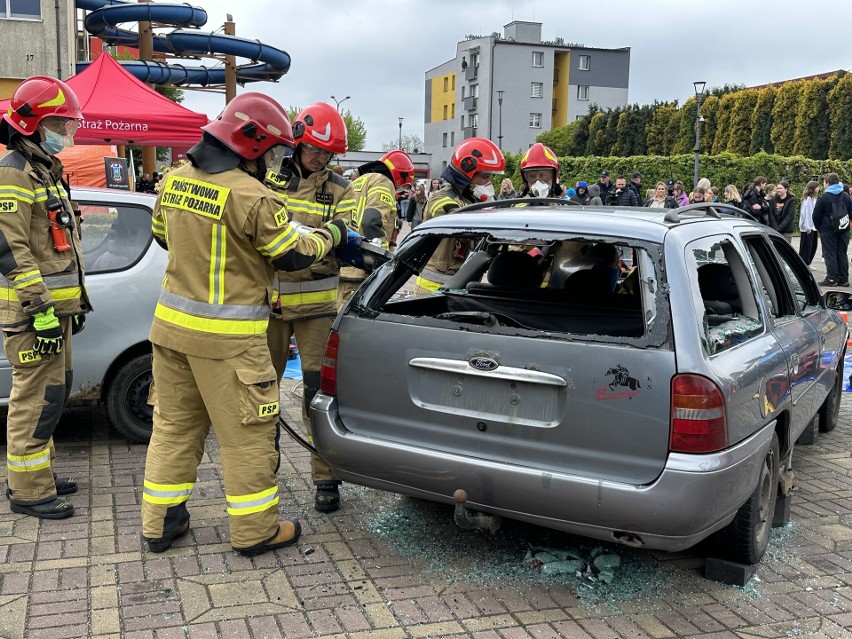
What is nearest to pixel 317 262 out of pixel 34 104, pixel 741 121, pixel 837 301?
pixel 34 104

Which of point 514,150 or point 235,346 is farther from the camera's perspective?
point 514,150

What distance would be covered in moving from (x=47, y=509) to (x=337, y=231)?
204 cm

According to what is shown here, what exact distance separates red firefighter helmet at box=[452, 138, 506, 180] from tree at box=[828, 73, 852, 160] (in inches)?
1526

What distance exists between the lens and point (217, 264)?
11.8ft

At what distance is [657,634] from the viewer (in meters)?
3.25

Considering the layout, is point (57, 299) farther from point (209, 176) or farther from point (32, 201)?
point (209, 176)

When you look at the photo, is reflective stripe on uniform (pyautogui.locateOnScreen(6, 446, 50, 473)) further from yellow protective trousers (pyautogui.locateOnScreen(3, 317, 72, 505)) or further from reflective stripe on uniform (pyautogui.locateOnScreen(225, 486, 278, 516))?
reflective stripe on uniform (pyautogui.locateOnScreen(225, 486, 278, 516))

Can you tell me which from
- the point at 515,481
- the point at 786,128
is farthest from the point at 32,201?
the point at 786,128

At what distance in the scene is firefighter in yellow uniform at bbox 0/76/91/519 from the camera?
406 centimetres

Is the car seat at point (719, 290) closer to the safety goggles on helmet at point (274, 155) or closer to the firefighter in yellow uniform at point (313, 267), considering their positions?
the firefighter in yellow uniform at point (313, 267)

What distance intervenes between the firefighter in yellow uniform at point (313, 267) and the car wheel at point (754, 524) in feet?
6.39

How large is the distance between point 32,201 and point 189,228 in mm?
1102

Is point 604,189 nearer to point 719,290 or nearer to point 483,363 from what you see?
point 719,290

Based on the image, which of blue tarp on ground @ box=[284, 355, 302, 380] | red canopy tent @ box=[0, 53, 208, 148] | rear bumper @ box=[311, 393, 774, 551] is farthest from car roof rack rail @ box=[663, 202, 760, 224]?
red canopy tent @ box=[0, 53, 208, 148]
